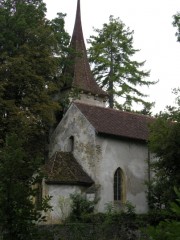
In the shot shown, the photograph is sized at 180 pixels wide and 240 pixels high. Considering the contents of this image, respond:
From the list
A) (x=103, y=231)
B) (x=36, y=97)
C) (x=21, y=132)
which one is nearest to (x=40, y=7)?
(x=36, y=97)

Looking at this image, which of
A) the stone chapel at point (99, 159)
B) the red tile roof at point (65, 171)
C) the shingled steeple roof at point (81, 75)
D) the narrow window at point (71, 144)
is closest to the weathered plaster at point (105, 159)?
the stone chapel at point (99, 159)

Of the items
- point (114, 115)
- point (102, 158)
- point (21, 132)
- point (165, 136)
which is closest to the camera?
point (165, 136)

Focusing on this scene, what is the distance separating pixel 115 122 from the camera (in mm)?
30281

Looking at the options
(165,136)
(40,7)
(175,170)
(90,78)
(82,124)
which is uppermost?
(40,7)

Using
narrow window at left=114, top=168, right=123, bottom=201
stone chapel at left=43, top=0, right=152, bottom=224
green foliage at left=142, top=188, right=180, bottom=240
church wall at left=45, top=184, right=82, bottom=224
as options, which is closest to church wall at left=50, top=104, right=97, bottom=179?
stone chapel at left=43, top=0, right=152, bottom=224

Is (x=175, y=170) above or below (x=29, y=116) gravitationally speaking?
below

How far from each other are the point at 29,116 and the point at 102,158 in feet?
16.4

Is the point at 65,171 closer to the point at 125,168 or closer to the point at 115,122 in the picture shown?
the point at 125,168

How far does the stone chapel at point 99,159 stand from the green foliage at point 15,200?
52.5 feet

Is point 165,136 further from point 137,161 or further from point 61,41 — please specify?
point 61,41

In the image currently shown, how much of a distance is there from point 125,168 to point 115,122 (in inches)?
114

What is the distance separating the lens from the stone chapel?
27.6 metres

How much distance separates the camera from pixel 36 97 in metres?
30.0

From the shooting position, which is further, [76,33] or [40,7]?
[76,33]
